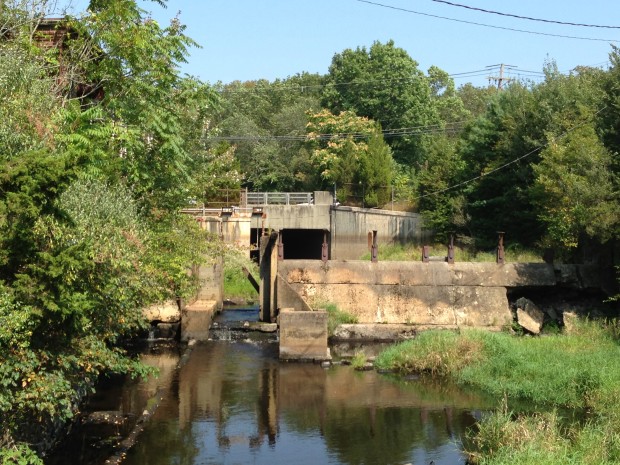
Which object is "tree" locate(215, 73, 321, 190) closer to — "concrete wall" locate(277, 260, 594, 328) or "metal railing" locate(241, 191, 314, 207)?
"metal railing" locate(241, 191, 314, 207)

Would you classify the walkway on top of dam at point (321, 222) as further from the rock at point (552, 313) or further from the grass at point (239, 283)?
the rock at point (552, 313)

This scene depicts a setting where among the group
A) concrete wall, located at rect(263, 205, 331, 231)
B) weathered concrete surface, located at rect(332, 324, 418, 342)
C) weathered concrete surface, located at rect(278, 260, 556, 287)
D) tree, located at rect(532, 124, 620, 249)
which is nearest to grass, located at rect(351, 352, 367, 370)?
weathered concrete surface, located at rect(332, 324, 418, 342)

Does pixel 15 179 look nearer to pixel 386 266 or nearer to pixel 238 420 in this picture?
pixel 238 420

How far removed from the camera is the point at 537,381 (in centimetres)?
1850

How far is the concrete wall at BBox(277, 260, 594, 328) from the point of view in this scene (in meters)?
27.8

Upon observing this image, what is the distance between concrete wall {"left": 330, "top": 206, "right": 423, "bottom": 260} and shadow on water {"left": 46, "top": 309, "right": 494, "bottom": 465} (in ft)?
70.4

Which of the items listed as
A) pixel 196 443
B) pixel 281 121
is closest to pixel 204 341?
pixel 196 443

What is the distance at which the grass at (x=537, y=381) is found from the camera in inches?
496

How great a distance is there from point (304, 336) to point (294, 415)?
5689 mm

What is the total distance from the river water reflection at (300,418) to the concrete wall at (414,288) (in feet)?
17.5

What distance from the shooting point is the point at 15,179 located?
10656 mm

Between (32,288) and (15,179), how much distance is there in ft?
4.81

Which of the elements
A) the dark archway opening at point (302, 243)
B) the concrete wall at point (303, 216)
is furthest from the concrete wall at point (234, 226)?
the dark archway opening at point (302, 243)

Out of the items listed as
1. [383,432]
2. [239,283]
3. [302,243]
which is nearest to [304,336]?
[383,432]
